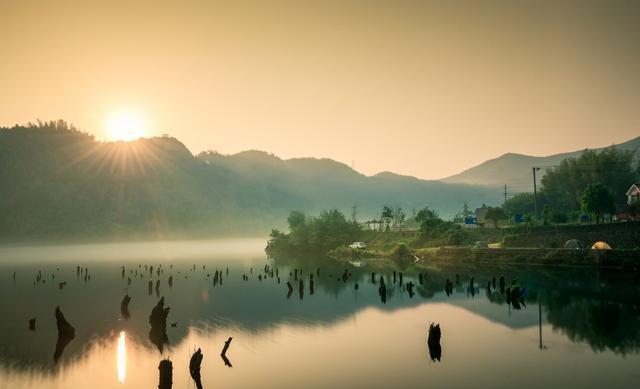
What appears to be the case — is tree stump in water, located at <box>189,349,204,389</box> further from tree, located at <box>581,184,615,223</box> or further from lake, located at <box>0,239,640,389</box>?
tree, located at <box>581,184,615,223</box>

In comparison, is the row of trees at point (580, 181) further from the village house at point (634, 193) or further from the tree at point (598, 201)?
the tree at point (598, 201)

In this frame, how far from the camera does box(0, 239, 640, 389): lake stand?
136ft

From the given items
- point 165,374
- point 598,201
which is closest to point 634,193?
point 598,201

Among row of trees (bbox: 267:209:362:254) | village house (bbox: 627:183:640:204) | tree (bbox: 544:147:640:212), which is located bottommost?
row of trees (bbox: 267:209:362:254)

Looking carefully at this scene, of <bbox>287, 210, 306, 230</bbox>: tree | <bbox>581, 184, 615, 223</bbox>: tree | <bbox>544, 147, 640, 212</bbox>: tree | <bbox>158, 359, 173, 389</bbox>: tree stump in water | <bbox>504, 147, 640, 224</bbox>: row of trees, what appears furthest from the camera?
<bbox>287, 210, 306, 230</bbox>: tree

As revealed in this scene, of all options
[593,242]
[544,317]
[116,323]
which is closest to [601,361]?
[544,317]

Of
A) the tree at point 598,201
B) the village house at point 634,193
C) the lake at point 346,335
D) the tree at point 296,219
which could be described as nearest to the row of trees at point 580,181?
the village house at point 634,193

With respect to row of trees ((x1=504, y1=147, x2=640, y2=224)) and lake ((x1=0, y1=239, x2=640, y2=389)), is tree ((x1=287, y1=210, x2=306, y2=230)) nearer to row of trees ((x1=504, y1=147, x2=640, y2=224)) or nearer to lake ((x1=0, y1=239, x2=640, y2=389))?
row of trees ((x1=504, y1=147, x2=640, y2=224))

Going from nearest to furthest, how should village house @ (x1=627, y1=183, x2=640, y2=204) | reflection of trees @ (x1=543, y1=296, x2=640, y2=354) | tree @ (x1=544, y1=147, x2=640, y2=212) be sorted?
reflection of trees @ (x1=543, y1=296, x2=640, y2=354)
village house @ (x1=627, y1=183, x2=640, y2=204)
tree @ (x1=544, y1=147, x2=640, y2=212)

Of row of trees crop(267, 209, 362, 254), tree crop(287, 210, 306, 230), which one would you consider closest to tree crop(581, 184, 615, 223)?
row of trees crop(267, 209, 362, 254)

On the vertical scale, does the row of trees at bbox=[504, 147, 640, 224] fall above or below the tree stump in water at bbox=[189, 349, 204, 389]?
above

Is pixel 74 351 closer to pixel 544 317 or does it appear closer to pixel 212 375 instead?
pixel 212 375

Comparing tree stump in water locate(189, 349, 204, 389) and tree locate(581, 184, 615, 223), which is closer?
tree stump in water locate(189, 349, 204, 389)

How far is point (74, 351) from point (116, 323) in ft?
47.5
